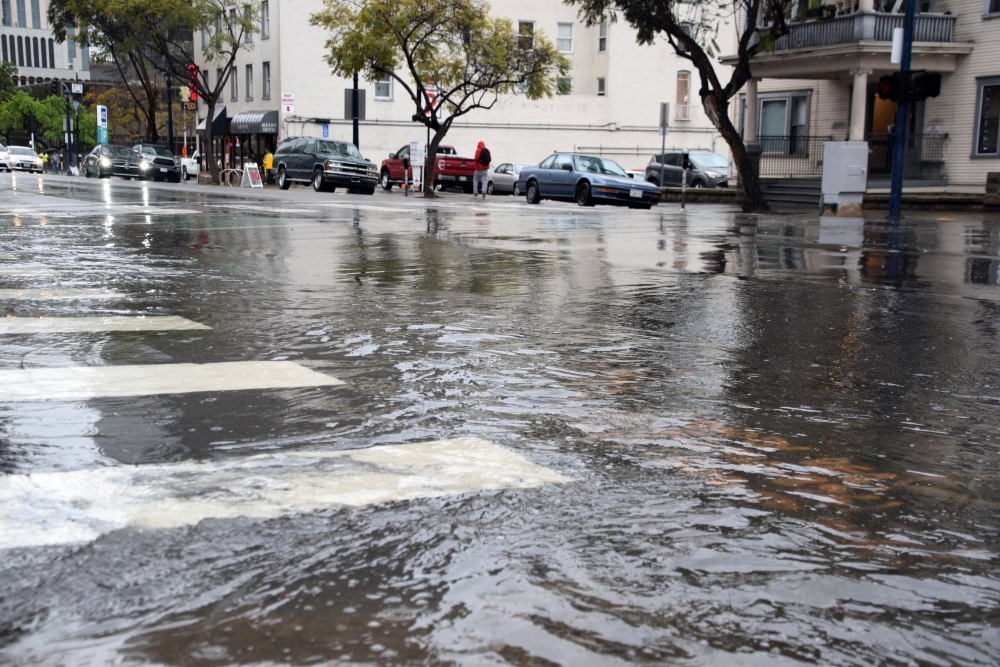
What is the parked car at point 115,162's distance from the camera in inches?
1823

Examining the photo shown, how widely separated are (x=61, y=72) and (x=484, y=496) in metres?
153

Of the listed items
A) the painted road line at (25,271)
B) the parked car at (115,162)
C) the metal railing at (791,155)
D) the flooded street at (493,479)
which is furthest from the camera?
the parked car at (115,162)

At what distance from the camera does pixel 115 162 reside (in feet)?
152

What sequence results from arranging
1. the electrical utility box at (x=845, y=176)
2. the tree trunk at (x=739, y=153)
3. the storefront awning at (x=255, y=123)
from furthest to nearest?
1. the storefront awning at (x=255, y=123)
2. the tree trunk at (x=739, y=153)
3. the electrical utility box at (x=845, y=176)

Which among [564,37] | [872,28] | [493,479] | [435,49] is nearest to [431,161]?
[435,49]

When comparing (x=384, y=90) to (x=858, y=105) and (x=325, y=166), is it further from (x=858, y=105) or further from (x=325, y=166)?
(x=858, y=105)

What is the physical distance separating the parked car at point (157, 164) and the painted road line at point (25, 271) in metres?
38.8

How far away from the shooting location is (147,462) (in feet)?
11.8

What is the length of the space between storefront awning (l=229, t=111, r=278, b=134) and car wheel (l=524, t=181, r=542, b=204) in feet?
88.3

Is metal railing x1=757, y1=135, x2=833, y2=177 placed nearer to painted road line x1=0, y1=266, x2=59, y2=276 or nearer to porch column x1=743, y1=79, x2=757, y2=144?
porch column x1=743, y1=79, x2=757, y2=144

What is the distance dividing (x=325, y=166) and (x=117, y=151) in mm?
13514

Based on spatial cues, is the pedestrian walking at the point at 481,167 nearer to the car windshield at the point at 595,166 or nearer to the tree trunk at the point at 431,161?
the tree trunk at the point at 431,161

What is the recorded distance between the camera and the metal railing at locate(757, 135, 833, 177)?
33812 millimetres

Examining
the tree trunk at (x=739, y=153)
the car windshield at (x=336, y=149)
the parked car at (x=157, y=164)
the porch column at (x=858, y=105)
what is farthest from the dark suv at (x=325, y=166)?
the porch column at (x=858, y=105)
